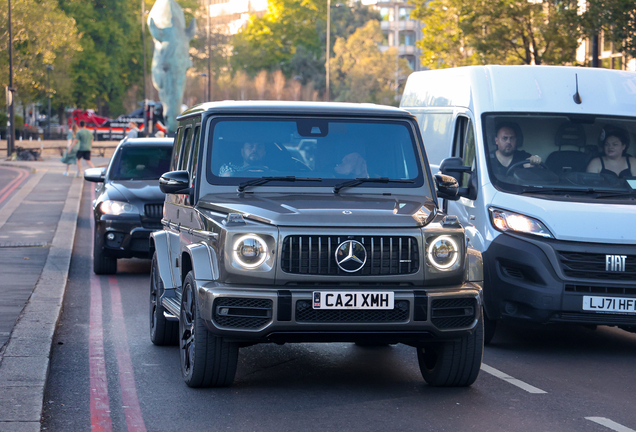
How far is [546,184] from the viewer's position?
8320 mm

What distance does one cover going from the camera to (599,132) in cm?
883

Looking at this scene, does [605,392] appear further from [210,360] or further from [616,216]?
[210,360]

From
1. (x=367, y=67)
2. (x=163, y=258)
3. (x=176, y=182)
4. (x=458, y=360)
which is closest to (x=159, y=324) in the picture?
(x=163, y=258)

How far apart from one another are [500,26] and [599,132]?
20.5 m

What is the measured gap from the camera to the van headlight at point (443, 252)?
5.83 metres

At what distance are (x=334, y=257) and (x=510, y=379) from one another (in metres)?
1.86

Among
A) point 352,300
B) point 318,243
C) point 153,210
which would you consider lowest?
point 153,210

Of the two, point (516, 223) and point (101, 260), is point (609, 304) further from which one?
point (101, 260)

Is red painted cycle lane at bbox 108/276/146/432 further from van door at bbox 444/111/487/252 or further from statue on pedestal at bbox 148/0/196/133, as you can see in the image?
statue on pedestal at bbox 148/0/196/133

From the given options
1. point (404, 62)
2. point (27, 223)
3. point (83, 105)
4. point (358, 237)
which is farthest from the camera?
point (404, 62)

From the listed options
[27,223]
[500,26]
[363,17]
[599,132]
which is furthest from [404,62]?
[599,132]

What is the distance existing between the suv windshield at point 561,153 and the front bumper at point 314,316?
2.61 m

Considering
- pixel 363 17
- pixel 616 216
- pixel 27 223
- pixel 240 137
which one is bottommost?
pixel 27 223

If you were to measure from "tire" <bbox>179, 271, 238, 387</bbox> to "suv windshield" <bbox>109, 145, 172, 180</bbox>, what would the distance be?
6.90 meters
